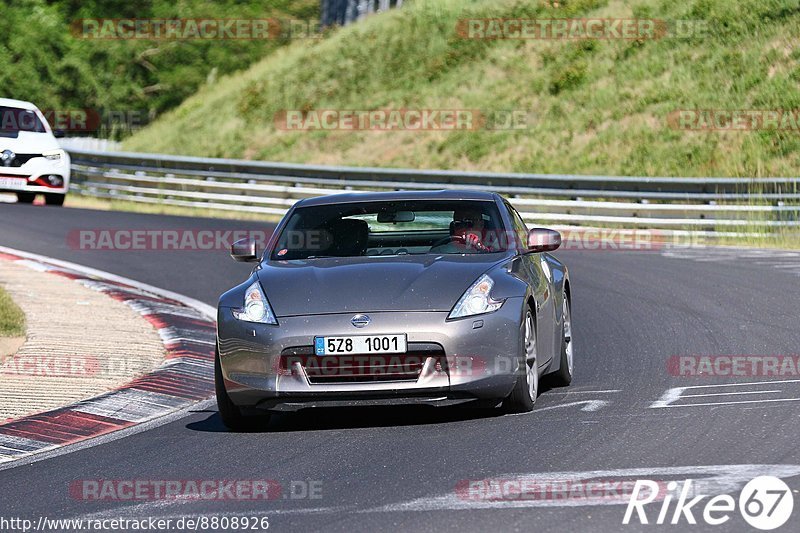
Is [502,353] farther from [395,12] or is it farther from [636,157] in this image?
[395,12]

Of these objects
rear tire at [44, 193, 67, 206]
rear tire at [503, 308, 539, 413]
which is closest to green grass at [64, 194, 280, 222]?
rear tire at [44, 193, 67, 206]

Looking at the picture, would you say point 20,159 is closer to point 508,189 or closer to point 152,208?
point 152,208

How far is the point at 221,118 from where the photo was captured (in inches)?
1811

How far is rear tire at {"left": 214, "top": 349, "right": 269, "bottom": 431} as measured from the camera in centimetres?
853

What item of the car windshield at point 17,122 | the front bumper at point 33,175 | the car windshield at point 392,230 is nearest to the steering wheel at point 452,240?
the car windshield at point 392,230

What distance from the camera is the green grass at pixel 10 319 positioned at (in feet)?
40.0

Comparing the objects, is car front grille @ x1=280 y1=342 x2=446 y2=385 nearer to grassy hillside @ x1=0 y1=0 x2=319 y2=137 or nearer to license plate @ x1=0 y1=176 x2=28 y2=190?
license plate @ x1=0 y1=176 x2=28 y2=190

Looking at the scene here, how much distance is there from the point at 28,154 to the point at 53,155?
0.45 meters

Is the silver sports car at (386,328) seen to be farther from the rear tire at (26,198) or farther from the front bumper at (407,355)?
the rear tire at (26,198)

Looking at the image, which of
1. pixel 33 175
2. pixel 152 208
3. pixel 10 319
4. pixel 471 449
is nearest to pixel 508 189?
pixel 152 208

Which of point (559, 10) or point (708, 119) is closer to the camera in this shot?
point (708, 119)

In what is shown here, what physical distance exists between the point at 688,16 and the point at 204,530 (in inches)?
1373

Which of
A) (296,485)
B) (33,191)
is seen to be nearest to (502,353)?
(296,485)

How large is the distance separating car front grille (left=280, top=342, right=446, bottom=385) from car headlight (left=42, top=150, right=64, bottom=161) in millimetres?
17896
